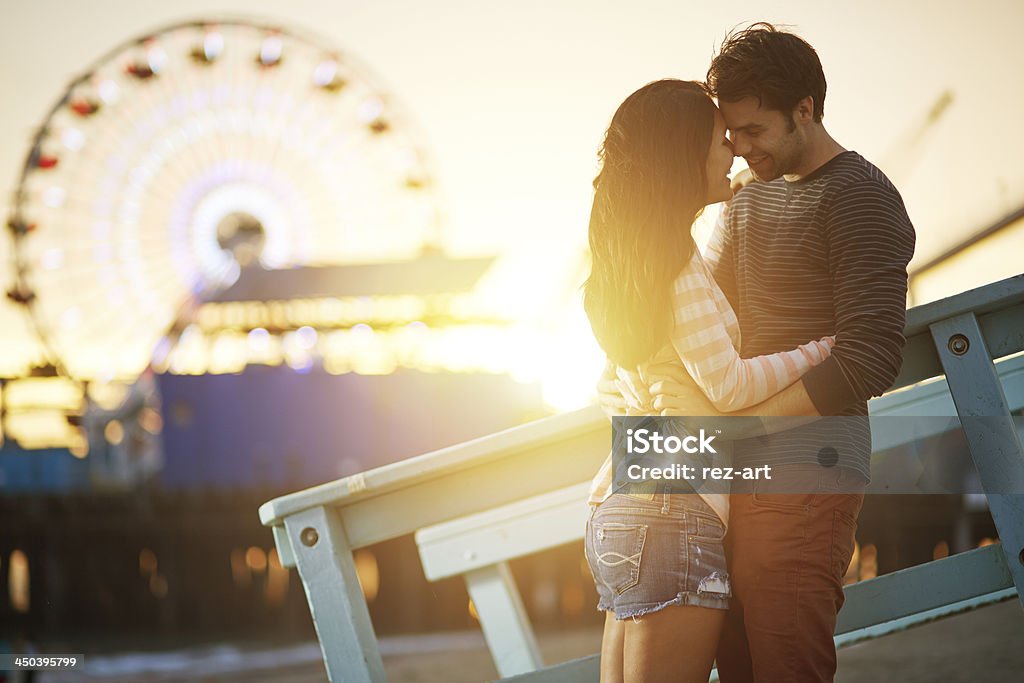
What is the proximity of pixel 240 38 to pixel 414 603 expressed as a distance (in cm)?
1271

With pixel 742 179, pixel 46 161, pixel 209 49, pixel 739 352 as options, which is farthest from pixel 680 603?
pixel 209 49

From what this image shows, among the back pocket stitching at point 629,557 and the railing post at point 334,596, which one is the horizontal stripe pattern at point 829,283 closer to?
the back pocket stitching at point 629,557

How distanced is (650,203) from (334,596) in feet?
2.88

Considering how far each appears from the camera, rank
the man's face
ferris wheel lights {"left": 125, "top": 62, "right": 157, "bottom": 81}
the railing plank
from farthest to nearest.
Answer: ferris wheel lights {"left": 125, "top": 62, "right": 157, "bottom": 81} < the railing plank < the man's face

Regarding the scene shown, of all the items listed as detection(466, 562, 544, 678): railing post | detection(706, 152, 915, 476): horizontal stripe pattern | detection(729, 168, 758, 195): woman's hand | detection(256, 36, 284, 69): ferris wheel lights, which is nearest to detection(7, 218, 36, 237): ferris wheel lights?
detection(256, 36, 284, 69): ferris wheel lights

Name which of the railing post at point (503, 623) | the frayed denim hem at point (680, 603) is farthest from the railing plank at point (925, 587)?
the railing post at point (503, 623)

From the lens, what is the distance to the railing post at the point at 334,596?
1.99 meters

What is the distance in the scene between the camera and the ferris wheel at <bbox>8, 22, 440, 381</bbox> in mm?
20969

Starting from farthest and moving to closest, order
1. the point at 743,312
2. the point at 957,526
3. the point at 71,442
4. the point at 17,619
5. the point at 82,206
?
the point at 71,442 < the point at 82,206 < the point at 17,619 < the point at 957,526 < the point at 743,312

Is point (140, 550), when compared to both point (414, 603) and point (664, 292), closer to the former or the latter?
point (414, 603)

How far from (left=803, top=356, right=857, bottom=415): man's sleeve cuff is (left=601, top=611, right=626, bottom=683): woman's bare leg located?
0.47 meters

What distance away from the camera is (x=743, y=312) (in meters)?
1.94

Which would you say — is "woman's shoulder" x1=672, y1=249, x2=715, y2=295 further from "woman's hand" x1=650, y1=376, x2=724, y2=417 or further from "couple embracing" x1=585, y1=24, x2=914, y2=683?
"woman's hand" x1=650, y1=376, x2=724, y2=417

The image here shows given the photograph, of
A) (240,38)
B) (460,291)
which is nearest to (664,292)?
(460,291)
